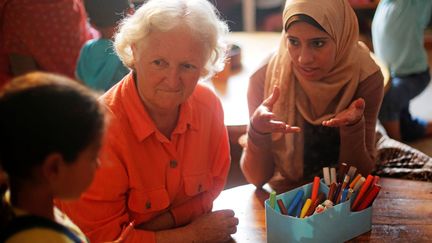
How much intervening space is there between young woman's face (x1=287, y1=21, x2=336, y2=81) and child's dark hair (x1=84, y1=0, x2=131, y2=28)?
100cm

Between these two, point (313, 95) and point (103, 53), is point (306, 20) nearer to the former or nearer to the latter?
point (313, 95)

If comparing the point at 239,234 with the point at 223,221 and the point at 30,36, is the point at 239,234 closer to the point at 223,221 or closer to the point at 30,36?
the point at 223,221

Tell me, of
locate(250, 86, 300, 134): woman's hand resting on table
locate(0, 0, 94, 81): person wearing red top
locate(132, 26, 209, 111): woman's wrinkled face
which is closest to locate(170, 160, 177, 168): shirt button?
locate(132, 26, 209, 111): woman's wrinkled face

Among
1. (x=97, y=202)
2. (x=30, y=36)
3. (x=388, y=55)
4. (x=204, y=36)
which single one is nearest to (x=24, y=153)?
(x=97, y=202)

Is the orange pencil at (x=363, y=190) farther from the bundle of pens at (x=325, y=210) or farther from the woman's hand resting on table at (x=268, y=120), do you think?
the woman's hand resting on table at (x=268, y=120)

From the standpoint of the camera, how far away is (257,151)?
4.99 ft

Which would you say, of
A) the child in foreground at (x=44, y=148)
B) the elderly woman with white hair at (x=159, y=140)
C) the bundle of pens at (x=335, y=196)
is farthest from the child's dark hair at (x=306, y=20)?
the child in foreground at (x=44, y=148)

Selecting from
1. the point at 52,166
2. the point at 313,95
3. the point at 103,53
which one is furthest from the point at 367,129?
the point at 103,53

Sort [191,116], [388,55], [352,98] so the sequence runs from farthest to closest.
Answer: [388,55], [352,98], [191,116]

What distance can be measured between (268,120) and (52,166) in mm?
712

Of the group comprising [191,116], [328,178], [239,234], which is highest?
[191,116]

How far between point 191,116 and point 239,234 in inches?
12.8

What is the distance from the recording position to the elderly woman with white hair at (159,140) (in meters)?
1.22

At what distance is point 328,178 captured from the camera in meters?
1.28
